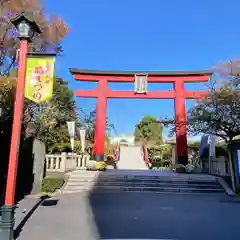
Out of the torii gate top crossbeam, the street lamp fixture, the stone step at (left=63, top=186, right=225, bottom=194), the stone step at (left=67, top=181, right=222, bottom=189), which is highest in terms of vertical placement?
the torii gate top crossbeam

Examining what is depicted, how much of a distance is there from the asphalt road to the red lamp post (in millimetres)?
652

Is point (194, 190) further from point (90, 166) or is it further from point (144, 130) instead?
point (144, 130)

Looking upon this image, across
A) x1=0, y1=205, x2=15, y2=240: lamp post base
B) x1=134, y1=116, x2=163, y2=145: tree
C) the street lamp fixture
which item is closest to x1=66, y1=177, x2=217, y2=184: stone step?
x1=0, y1=205, x2=15, y2=240: lamp post base

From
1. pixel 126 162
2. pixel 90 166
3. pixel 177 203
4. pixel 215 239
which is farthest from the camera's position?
pixel 126 162

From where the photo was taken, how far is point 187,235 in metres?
6.21

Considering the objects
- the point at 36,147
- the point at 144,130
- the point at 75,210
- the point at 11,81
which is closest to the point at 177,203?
the point at 75,210

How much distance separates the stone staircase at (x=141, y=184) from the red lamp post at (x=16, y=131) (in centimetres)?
733

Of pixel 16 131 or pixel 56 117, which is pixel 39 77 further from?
pixel 56 117

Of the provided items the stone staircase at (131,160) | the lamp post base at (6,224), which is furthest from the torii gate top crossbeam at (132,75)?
the lamp post base at (6,224)

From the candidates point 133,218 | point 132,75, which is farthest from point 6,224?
point 132,75

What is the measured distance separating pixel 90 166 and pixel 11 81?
714cm

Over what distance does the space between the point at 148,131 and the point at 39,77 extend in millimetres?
47828

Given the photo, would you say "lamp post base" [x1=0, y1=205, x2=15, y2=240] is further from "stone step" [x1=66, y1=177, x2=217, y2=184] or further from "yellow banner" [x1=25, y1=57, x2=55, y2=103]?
"stone step" [x1=66, y1=177, x2=217, y2=184]

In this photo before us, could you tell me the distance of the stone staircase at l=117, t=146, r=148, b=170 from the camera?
2831cm
